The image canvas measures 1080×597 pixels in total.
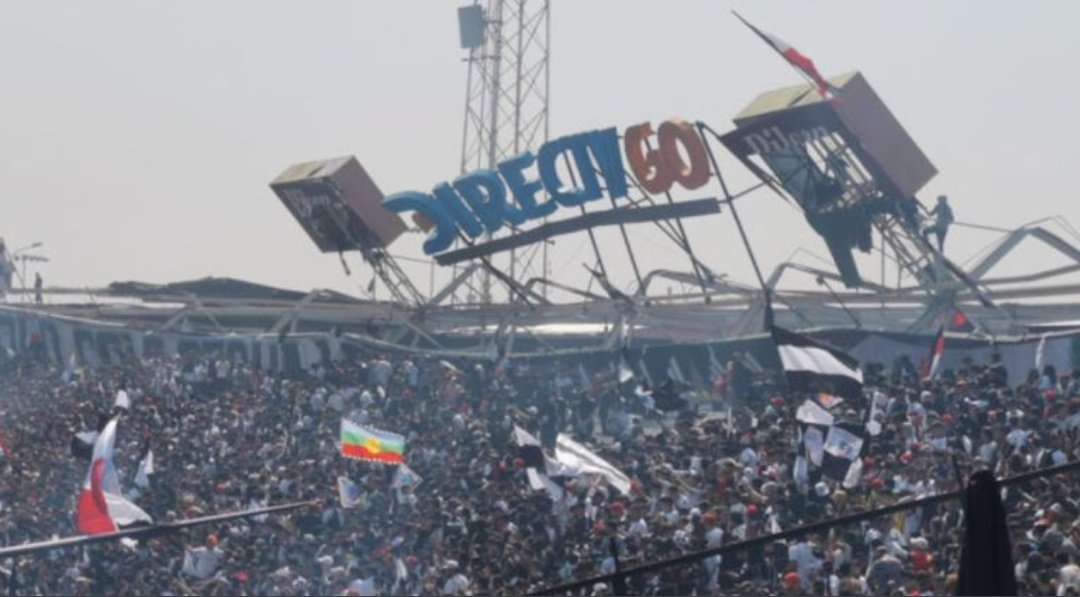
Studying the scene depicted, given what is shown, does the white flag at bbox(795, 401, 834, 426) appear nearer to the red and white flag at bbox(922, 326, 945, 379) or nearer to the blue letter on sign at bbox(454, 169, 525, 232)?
the red and white flag at bbox(922, 326, 945, 379)

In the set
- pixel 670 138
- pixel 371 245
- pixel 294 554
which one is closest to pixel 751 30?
pixel 670 138

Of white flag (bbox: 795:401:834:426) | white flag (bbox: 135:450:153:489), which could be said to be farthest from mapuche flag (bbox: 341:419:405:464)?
white flag (bbox: 795:401:834:426)

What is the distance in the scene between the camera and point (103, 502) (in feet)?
50.6

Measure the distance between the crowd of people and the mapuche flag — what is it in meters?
0.33

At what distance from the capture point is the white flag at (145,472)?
88.4 ft

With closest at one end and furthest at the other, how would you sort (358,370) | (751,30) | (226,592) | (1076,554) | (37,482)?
(1076,554) < (226,592) < (751,30) < (37,482) < (358,370)

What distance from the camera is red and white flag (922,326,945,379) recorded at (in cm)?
2217

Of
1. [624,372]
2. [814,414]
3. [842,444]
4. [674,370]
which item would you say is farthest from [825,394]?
[624,372]

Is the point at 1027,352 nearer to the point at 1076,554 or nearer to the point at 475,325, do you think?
the point at 1076,554

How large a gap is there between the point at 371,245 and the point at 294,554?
12739mm

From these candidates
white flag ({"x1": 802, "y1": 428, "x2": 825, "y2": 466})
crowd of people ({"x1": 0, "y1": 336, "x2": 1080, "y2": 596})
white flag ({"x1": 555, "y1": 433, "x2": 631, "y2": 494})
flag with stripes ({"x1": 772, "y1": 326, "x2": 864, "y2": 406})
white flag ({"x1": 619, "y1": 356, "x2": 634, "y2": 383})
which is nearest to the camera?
crowd of people ({"x1": 0, "y1": 336, "x2": 1080, "y2": 596})

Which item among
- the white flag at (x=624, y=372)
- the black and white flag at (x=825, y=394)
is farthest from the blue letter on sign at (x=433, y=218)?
the black and white flag at (x=825, y=394)

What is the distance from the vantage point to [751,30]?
84.6 ft

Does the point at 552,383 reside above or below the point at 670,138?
below
